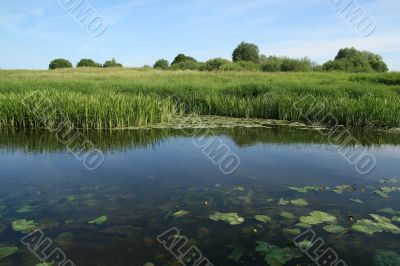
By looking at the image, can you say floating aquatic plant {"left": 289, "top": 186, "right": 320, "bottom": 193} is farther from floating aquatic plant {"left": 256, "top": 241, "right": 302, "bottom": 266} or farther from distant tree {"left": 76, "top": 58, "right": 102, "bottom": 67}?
distant tree {"left": 76, "top": 58, "right": 102, "bottom": 67}

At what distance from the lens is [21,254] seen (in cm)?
354

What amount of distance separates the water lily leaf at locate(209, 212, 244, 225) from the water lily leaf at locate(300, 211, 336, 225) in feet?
2.25

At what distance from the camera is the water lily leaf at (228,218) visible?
422 centimetres

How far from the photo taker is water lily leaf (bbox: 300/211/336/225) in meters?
4.23

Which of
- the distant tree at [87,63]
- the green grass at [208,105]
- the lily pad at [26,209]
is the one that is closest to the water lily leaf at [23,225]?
the lily pad at [26,209]

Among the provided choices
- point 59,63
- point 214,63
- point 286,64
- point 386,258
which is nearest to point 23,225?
point 386,258

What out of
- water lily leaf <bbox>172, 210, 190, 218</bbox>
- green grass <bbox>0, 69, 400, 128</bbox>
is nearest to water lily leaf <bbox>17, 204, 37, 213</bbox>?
water lily leaf <bbox>172, 210, 190, 218</bbox>

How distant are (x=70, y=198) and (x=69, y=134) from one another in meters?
5.24

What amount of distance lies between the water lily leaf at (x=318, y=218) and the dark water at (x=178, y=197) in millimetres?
90

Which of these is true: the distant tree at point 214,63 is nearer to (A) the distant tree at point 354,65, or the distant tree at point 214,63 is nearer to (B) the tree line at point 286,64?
(B) the tree line at point 286,64

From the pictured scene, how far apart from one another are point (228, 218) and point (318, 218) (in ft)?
3.26

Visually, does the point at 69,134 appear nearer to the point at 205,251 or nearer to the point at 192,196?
the point at 192,196

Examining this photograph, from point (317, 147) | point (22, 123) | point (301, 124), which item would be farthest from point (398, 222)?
point (22, 123)

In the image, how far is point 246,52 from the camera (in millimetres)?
47781
